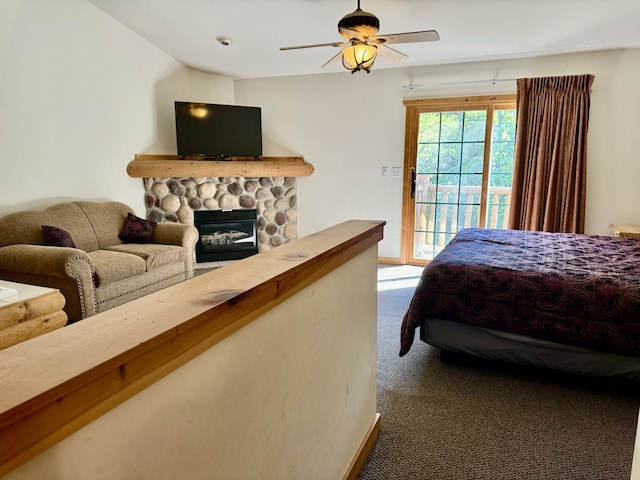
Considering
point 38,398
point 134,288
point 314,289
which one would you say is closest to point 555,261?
point 314,289

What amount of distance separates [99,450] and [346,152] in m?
5.08

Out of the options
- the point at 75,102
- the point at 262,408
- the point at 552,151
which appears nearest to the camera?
the point at 262,408

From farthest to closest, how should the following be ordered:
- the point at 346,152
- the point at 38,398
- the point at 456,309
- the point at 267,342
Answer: the point at 346,152
the point at 456,309
the point at 267,342
the point at 38,398

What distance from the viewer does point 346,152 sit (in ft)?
17.8

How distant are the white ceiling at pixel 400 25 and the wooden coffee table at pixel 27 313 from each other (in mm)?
2886

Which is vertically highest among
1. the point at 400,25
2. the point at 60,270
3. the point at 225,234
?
the point at 400,25

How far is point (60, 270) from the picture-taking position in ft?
9.43

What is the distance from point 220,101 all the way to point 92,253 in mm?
2926

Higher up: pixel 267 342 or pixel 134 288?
pixel 267 342

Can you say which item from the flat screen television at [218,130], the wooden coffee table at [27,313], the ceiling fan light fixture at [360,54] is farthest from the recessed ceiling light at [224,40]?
the wooden coffee table at [27,313]

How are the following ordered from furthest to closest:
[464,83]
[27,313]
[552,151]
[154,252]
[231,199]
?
[231,199] → [464,83] → [552,151] → [154,252] → [27,313]

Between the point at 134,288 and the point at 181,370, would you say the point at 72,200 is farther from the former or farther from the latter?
the point at 181,370

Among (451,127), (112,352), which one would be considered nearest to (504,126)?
(451,127)

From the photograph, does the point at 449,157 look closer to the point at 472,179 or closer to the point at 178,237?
the point at 472,179
